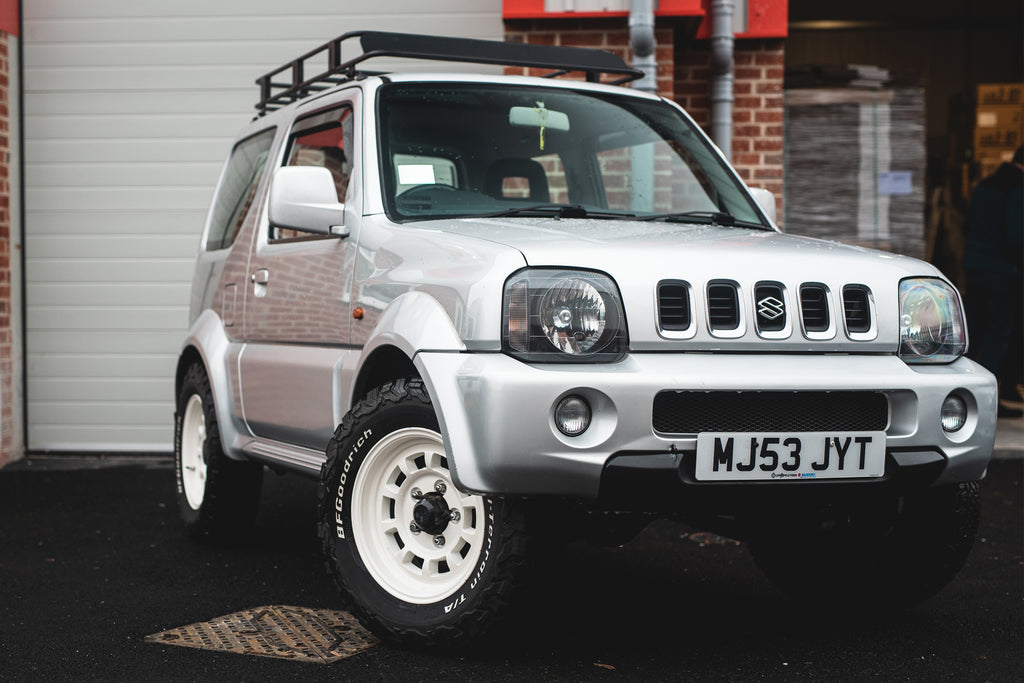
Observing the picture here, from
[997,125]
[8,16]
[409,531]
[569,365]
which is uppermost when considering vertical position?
[8,16]

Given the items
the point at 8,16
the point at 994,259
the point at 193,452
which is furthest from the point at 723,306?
the point at 994,259

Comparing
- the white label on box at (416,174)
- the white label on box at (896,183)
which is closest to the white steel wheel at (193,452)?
the white label on box at (416,174)

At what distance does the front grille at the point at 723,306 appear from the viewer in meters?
3.49

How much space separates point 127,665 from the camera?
3.69 metres

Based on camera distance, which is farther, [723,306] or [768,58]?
[768,58]

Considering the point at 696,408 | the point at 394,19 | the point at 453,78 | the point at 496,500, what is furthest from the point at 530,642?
the point at 394,19

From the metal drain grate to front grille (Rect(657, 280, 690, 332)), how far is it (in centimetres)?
133

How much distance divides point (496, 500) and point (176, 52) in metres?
6.11

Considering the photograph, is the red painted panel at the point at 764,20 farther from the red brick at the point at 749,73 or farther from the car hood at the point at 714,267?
the car hood at the point at 714,267

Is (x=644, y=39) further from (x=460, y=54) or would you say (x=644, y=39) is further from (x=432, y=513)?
(x=432, y=513)

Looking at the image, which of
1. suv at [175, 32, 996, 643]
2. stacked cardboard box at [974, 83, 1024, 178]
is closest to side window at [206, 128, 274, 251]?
suv at [175, 32, 996, 643]

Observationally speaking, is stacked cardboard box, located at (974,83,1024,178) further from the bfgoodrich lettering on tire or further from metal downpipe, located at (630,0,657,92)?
the bfgoodrich lettering on tire

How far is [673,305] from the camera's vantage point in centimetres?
346

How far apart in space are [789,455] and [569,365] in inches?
25.2
